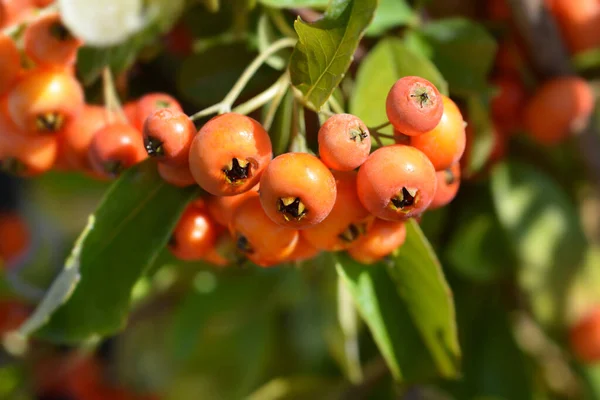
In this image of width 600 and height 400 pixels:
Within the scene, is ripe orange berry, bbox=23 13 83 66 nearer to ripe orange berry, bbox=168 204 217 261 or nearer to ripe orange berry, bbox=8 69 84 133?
ripe orange berry, bbox=8 69 84 133

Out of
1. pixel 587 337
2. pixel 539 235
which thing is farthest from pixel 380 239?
pixel 587 337

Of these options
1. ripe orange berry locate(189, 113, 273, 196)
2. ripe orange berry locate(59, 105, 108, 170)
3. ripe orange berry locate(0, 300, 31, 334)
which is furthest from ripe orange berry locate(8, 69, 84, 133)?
ripe orange berry locate(0, 300, 31, 334)

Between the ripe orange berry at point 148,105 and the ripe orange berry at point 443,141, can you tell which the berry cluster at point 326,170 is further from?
the ripe orange berry at point 148,105

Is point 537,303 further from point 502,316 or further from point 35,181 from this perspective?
point 35,181

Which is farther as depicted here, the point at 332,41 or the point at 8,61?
the point at 8,61

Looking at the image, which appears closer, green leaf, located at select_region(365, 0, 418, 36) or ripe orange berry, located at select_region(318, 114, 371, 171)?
ripe orange berry, located at select_region(318, 114, 371, 171)

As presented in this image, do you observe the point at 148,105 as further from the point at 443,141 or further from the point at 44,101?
the point at 443,141
